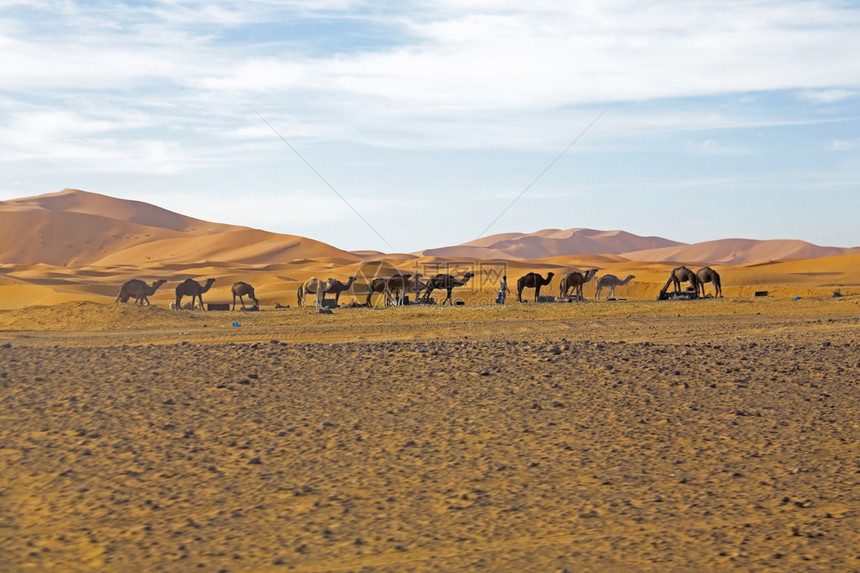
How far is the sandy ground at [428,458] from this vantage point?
482 centimetres

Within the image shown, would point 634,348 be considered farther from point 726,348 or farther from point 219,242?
point 219,242

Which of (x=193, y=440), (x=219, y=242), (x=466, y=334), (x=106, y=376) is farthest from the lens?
(x=219, y=242)

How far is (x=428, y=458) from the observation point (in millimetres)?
6711

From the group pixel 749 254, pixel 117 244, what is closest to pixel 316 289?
pixel 117 244

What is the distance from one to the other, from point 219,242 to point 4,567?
113201 mm

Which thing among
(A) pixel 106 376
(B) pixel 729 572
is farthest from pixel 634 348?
(B) pixel 729 572

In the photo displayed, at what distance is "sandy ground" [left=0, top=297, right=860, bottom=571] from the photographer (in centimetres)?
482

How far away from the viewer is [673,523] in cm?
527

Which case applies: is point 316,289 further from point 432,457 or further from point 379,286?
point 432,457

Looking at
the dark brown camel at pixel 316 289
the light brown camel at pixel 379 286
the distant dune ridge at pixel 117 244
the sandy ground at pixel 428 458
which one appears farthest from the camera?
the distant dune ridge at pixel 117 244

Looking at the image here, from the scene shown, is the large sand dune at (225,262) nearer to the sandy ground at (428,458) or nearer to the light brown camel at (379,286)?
the light brown camel at (379,286)

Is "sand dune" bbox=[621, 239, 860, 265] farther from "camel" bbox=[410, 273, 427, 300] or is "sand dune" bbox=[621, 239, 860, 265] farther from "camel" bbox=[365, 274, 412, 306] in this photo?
"camel" bbox=[365, 274, 412, 306]

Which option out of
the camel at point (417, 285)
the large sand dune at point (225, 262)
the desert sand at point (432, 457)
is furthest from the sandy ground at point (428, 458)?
the large sand dune at point (225, 262)

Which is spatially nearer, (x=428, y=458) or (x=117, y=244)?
(x=428, y=458)
